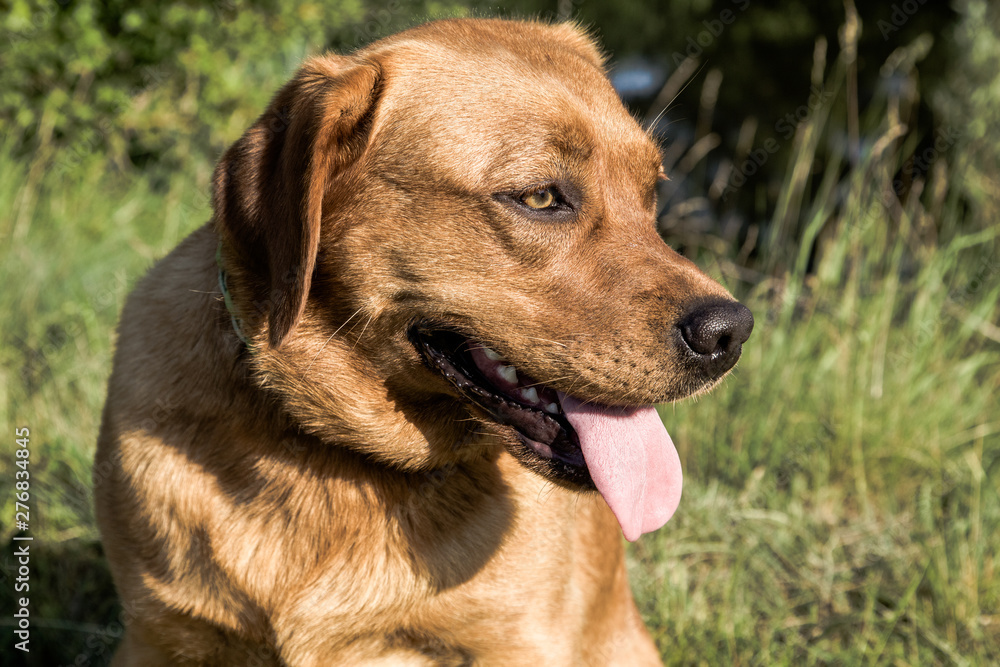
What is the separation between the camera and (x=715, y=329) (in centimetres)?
218

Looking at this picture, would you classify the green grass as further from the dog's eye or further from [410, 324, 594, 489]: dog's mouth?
the dog's eye

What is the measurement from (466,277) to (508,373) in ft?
0.96

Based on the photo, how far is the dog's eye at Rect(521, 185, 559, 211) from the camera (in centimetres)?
231

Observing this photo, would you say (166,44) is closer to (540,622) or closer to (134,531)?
(134,531)

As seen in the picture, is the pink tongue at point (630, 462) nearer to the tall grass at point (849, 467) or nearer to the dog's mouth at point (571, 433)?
the dog's mouth at point (571, 433)

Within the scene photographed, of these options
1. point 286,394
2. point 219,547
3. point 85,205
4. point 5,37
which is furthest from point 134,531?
point 5,37

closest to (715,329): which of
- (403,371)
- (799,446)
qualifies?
(403,371)

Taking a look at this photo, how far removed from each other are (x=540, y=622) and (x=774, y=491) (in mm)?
2012

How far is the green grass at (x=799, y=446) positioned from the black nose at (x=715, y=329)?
1370 mm

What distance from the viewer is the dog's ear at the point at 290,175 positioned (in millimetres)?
2197

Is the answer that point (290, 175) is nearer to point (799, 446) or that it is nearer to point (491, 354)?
point (491, 354)

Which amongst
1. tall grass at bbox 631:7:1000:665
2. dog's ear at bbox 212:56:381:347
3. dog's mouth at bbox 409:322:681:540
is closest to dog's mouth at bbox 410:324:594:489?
dog's mouth at bbox 409:322:681:540

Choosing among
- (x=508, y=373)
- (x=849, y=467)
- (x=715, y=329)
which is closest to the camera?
(x=715, y=329)

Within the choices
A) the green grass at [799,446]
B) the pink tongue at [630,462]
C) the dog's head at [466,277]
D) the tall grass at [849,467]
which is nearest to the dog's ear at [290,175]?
the dog's head at [466,277]
